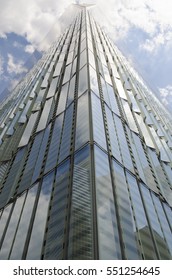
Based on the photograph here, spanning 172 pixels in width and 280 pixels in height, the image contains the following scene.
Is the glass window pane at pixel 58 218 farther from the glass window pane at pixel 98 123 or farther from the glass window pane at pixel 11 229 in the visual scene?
the glass window pane at pixel 98 123

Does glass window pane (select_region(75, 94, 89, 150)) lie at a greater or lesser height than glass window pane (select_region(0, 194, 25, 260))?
greater

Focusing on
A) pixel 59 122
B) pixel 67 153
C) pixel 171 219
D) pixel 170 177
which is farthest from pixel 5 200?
pixel 170 177

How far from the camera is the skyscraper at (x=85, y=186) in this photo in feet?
31.0

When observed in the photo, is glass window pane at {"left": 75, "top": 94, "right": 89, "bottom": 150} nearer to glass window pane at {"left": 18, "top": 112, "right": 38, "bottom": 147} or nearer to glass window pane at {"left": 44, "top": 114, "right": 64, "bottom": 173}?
→ glass window pane at {"left": 44, "top": 114, "right": 64, "bottom": 173}

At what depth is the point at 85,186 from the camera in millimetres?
10766

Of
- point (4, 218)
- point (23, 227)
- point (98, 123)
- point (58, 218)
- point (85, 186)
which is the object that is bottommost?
point (58, 218)

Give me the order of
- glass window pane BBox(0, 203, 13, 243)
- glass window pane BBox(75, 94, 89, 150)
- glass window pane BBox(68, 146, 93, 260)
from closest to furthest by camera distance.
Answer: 1. glass window pane BBox(68, 146, 93, 260)
2. glass window pane BBox(0, 203, 13, 243)
3. glass window pane BBox(75, 94, 89, 150)

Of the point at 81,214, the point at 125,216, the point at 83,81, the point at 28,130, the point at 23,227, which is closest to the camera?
the point at 81,214

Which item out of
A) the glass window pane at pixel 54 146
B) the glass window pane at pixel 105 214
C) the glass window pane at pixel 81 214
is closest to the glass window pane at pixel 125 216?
the glass window pane at pixel 105 214

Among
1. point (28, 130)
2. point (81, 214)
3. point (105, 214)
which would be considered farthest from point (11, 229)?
→ point (28, 130)

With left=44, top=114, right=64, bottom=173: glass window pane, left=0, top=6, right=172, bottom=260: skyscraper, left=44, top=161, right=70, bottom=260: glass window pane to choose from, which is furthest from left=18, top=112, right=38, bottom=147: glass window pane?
left=44, top=161, right=70, bottom=260: glass window pane

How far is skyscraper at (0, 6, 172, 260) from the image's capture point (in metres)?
9.44

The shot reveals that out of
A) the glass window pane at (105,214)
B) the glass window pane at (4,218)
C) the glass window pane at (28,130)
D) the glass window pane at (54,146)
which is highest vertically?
the glass window pane at (28,130)

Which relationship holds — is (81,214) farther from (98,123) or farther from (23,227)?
(98,123)
